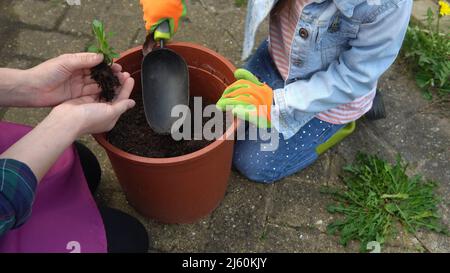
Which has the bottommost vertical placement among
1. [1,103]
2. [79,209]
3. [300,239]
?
[300,239]

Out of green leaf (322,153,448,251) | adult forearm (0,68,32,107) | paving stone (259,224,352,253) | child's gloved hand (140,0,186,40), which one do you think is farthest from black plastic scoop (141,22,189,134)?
green leaf (322,153,448,251)

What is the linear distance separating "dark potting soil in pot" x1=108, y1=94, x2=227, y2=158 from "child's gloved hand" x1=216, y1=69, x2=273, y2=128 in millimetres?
155

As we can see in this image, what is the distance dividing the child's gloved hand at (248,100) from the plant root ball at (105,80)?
10.9 inches

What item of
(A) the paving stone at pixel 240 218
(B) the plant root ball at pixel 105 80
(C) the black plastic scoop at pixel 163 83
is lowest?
(A) the paving stone at pixel 240 218

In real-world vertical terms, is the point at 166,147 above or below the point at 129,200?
above

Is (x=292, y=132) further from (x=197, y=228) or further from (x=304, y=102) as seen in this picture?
(x=197, y=228)

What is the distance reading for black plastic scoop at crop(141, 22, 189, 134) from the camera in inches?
53.4

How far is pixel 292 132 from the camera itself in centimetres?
150

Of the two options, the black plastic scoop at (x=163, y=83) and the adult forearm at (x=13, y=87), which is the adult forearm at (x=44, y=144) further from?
the black plastic scoop at (x=163, y=83)

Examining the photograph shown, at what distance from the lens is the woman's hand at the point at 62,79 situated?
3.88ft

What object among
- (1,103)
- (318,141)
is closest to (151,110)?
(1,103)

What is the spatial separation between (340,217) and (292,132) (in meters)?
0.32

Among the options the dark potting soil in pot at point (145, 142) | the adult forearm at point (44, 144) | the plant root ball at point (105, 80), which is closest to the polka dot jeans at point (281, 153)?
the dark potting soil in pot at point (145, 142)

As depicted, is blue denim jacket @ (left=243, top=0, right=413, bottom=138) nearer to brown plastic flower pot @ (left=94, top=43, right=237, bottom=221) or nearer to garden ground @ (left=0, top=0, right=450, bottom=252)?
brown plastic flower pot @ (left=94, top=43, right=237, bottom=221)
